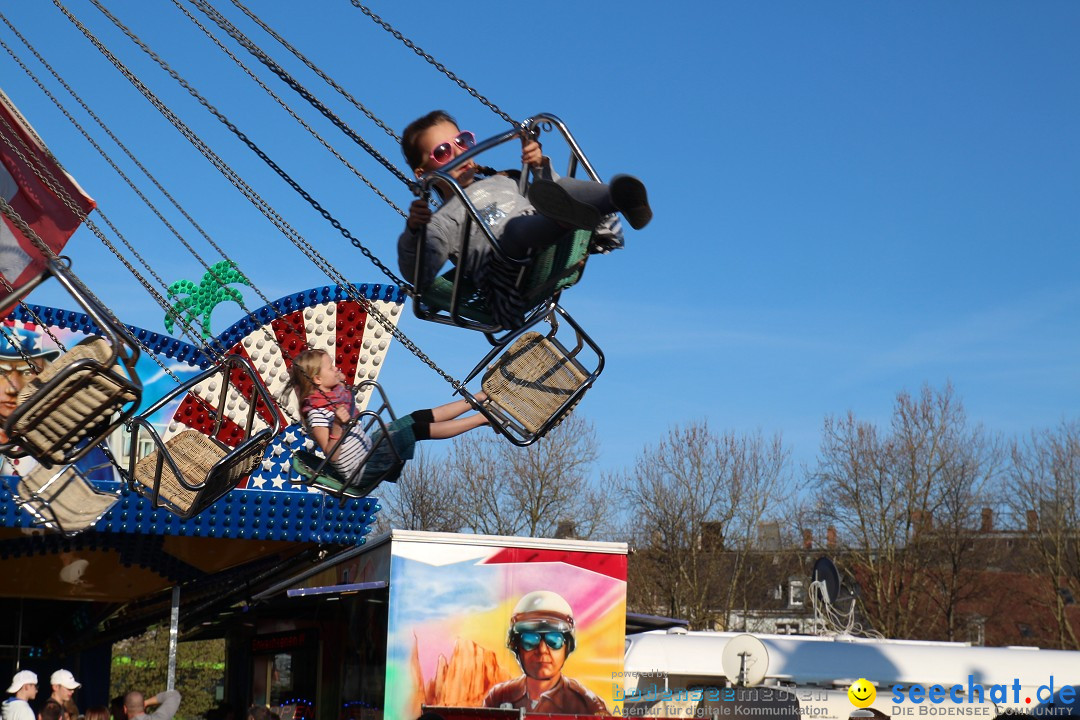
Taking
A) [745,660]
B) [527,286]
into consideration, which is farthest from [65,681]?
[745,660]

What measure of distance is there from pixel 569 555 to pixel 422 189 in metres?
8.63

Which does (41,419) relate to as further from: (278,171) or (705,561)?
(705,561)

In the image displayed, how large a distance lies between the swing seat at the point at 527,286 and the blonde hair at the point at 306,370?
3.89 ft

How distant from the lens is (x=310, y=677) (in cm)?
1602

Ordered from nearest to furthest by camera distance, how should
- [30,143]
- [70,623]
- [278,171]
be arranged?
[278,171] < [30,143] < [70,623]

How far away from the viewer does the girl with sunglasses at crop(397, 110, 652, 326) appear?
15.9ft

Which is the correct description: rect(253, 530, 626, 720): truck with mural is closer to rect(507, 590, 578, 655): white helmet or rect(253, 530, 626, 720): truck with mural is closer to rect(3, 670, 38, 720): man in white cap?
rect(507, 590, 578, 655): white helmet

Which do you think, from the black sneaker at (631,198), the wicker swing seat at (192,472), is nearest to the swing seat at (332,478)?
the wicker swing seat at (192,472)

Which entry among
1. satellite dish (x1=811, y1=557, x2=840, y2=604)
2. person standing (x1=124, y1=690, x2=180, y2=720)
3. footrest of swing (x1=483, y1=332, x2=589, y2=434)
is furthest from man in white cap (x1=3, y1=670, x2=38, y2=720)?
satellite dish (x1=811, y1=557, x2=840, y2=604)

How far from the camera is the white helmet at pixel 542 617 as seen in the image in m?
13.1

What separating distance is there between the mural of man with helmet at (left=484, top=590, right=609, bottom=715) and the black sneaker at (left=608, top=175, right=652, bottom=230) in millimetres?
8852

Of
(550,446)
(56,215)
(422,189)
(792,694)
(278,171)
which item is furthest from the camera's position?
(550,446)

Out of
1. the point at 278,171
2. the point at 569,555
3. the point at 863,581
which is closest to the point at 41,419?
the point at 278,171

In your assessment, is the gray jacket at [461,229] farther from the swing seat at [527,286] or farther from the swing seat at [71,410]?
the swing seat at [71,410]
